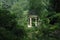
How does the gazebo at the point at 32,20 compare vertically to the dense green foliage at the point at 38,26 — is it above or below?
below

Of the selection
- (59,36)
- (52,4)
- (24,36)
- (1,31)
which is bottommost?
(24,36)

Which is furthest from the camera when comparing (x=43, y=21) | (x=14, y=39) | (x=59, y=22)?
(x=14, y=39)

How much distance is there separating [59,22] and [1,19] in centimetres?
116

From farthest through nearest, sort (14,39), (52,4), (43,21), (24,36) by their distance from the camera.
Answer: (24,36) < (14,39) < (52,4) < (43,21)

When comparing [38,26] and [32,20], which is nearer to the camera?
[38,26]

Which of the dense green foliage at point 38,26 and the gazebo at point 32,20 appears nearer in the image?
Answer: the dense green foliage at point 38,26

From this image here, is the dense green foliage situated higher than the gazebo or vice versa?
the dense green foliage

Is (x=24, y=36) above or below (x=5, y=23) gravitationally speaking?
below

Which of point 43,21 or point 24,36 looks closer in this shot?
point 43,21

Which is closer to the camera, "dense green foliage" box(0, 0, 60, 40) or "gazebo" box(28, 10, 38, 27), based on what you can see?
"dense green foliage" box(0, 0, 60, 40)

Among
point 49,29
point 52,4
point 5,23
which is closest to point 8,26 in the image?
point 5,23

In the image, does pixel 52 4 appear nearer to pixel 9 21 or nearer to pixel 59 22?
pixel 59 22

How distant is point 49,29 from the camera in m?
1.18

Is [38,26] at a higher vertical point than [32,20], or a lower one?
higher
